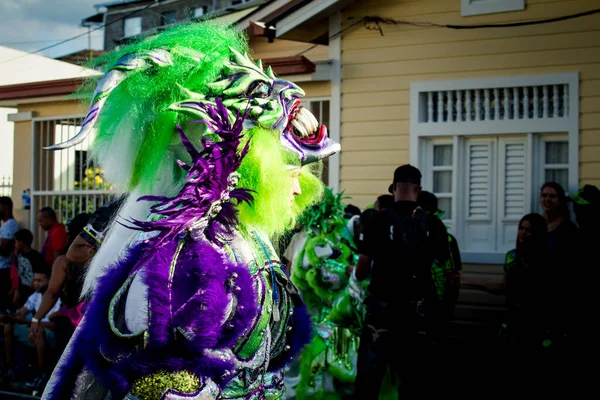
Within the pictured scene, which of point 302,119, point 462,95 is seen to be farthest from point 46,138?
point 302,119

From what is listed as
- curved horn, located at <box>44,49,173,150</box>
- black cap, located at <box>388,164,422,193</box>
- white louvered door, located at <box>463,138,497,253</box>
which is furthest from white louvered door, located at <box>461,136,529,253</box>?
curved horn, located at <box>44,49,173,150</box>

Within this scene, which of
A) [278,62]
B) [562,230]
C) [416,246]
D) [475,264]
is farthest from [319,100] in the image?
[416,246]

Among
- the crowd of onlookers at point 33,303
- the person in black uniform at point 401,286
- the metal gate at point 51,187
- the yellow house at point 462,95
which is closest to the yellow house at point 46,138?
the metal gate at point 51,187

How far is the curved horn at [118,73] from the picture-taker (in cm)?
226

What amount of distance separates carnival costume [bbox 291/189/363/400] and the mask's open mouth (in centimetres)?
360

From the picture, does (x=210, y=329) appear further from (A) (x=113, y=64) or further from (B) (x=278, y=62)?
(B) (x=278, y=62)

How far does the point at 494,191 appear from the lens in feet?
26.5

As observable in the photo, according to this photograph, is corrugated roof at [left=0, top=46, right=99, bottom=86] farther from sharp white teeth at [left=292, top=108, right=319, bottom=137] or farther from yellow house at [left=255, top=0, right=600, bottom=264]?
sharp white teeth at [left=292, top=108, right=319, bottom=137]

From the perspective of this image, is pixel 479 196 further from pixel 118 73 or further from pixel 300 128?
pixel 118 73

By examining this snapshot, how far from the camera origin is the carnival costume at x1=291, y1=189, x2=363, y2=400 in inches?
246

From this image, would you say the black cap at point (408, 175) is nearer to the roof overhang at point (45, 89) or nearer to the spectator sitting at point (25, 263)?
the roof overhang at point (45, 89)

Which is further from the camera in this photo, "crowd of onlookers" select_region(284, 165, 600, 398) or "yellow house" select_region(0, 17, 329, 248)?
"yellow house" select_region(0, 17, 329, 248)

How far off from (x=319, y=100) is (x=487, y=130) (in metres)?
2.13

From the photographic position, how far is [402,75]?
28.1 ft
